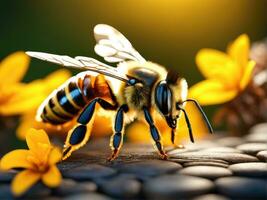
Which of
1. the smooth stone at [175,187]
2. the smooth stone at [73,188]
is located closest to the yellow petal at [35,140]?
the smooth stone at [73,188]

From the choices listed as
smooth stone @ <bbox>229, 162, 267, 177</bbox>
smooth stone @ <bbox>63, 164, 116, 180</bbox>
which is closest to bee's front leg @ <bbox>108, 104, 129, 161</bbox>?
smooth stone @ <bbox>63, 164, 116, 180</bbox>

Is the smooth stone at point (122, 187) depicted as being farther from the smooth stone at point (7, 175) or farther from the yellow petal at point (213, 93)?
the yellow petal at point (213, 93)

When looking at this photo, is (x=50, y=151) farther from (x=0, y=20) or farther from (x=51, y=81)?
(x=0, y=20)

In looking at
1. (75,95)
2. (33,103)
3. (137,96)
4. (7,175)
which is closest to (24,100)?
(33,103)

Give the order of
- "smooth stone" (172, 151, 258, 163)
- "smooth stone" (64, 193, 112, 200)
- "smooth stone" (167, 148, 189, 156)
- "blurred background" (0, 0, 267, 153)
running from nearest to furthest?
"smooth stone" (64, 193, 112, 200)
"smooth stone" (172, 151, 258, 163)
"smooth stone" (167, 148, 189, 156)
"blurred background" (0, 0, 267, 153)

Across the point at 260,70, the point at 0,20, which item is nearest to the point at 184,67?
the point at 0,20

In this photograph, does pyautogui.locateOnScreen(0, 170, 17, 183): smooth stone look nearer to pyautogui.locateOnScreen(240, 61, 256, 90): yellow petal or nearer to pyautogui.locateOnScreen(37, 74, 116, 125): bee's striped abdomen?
pyautogui.locateOnScreen(37, 74, 116, 125): bee's striped abdomen

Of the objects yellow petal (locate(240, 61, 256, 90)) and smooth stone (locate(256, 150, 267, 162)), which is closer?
smooth stone (locate(256, 150, 267, 162))
